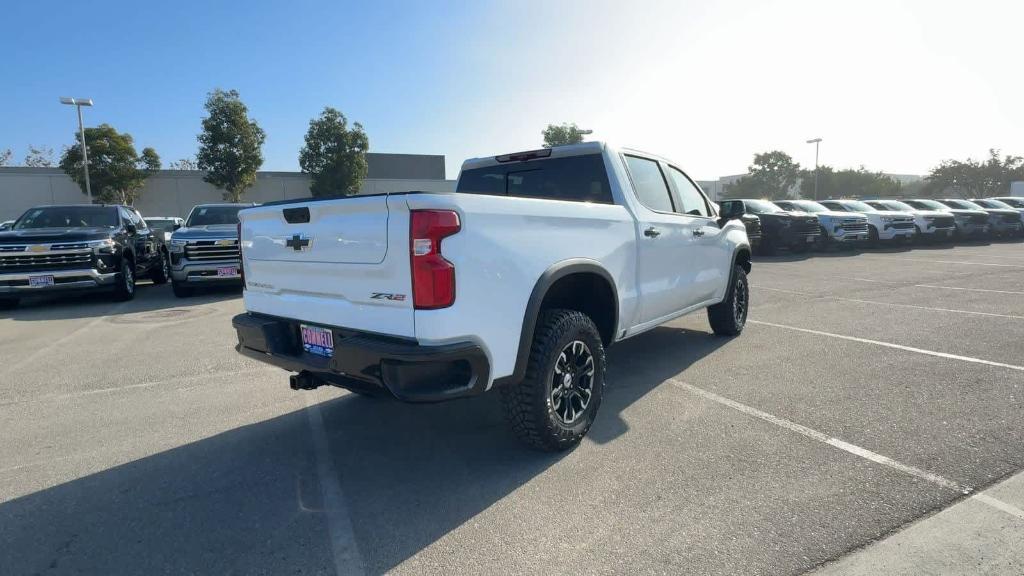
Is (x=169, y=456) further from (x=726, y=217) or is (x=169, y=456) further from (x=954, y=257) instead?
(x=954, y=257)

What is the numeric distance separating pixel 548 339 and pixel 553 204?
795 millimetres

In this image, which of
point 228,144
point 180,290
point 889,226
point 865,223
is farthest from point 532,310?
point 228,144

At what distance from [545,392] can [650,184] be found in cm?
229

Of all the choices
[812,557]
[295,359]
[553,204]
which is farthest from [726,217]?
[295,359]

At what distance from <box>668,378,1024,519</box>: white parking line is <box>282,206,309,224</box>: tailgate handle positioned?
126 inches

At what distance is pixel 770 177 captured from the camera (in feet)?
231

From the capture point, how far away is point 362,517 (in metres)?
2.71

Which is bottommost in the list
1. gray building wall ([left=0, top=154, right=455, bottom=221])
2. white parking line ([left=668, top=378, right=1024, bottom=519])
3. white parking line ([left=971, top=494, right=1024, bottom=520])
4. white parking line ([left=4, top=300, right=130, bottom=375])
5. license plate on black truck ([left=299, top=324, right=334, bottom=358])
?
white parking line ([left=971, top=494, right=1024, bottom=520])

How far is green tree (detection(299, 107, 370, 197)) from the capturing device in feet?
127

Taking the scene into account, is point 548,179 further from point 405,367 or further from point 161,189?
point 161,189

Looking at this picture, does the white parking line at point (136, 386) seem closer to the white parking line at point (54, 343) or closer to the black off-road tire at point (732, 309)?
the white parking line at point (54, 343)

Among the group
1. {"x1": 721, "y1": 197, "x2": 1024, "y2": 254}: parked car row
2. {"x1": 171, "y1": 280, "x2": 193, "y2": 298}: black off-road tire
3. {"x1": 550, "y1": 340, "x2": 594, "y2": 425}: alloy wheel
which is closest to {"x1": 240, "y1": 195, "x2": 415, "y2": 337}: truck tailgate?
{"x1": 550, "y1": 340, "x2": 594, "y2": 425}: alloy wheel

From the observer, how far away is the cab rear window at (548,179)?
4137 mm

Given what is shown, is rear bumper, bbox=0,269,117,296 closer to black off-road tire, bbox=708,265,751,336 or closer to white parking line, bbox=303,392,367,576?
white parking line, bbox=303,392,367,576
